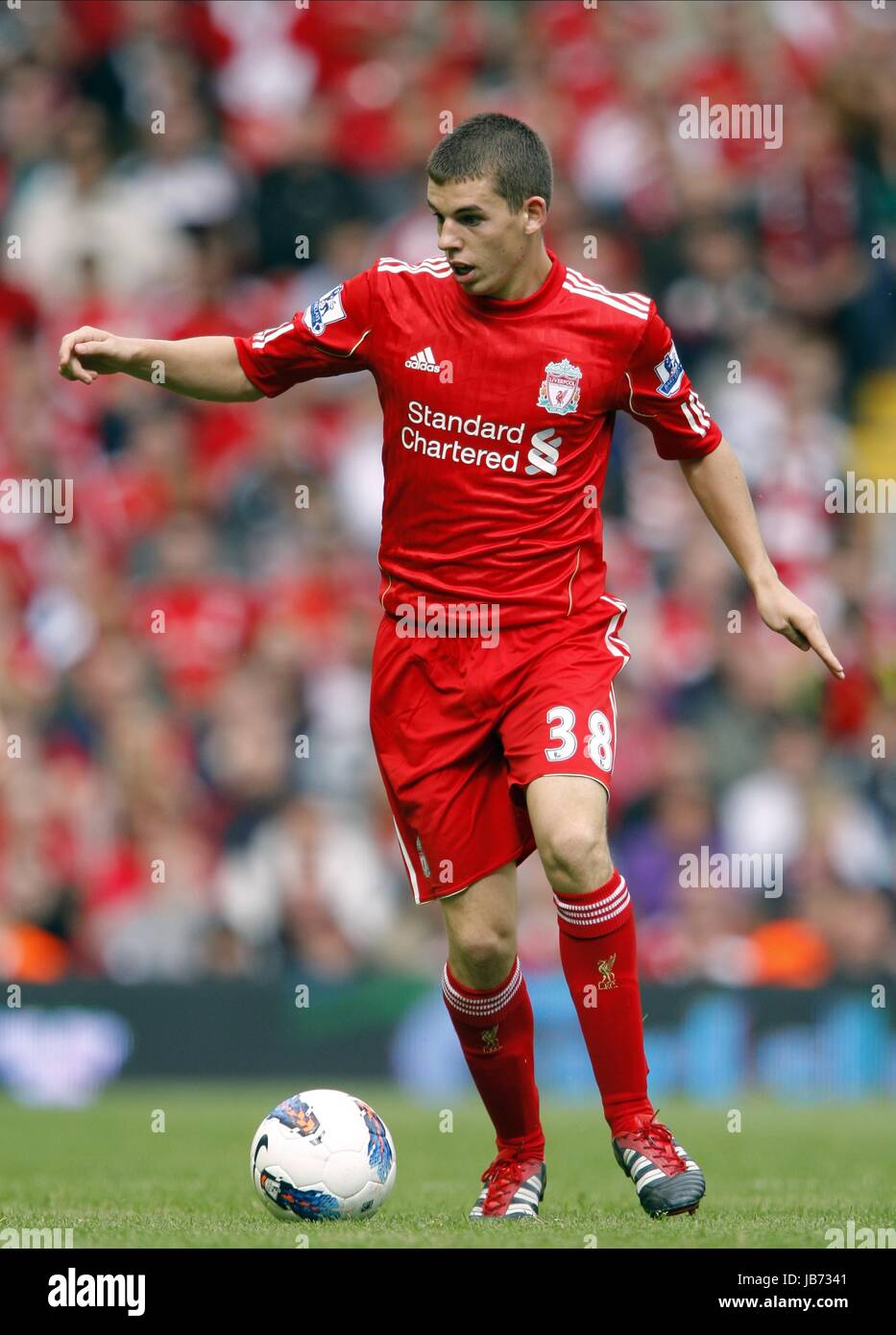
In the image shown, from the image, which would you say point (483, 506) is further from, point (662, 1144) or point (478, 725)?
point (662, 1144)

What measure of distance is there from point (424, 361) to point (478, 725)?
103 cm

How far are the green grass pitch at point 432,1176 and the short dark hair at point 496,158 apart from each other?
2728 mm

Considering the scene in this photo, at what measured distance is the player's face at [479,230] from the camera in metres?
5.60

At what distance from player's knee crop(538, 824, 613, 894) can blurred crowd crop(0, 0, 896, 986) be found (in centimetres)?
580

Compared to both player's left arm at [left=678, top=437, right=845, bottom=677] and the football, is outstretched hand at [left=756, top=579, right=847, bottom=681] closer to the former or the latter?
player's left arm at [left=678, top=437, right=845, bottom=677]

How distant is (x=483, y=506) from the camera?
582cm

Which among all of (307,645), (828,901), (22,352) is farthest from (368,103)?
(828,901)

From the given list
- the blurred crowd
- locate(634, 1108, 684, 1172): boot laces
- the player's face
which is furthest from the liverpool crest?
the blurred crowd

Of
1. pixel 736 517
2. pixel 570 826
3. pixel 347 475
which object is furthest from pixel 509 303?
pixel 347 475

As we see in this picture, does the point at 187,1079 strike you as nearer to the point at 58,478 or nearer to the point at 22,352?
the point at 58,478

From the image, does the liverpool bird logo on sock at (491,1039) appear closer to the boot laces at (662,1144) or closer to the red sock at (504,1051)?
the red sock at (504,1051)

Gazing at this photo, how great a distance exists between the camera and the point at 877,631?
491 inches

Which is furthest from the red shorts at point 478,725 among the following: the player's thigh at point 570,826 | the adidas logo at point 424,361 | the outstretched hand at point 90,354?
the outstretched hand at point 90,354

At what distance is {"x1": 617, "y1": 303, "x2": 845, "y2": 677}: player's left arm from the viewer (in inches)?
229
